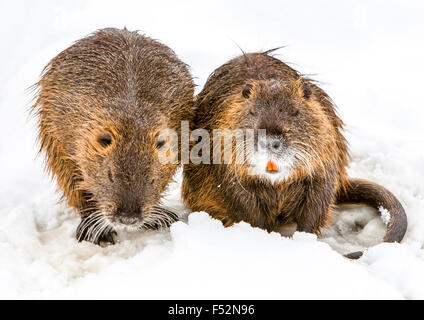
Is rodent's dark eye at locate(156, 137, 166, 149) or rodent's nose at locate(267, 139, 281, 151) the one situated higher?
rodent's nose at locate(267, 139, 281, 151)

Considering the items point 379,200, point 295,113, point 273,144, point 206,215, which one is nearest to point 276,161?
point 273,144

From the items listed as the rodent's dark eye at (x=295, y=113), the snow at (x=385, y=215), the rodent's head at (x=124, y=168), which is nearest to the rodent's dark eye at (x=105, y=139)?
the rodent's head at (x=124, y=168)

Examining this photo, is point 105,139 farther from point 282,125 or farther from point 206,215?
point 282,125

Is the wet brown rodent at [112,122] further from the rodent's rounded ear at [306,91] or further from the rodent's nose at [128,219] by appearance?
the rodent's rounded ear at [306,91]

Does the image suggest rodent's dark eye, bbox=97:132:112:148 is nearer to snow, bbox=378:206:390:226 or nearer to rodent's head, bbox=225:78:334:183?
rodent's head, bbox=225:78:334:183

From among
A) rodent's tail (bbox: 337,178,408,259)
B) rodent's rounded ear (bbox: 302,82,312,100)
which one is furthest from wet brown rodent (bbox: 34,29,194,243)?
rodent's tail (bbox: 337,178,408,259)

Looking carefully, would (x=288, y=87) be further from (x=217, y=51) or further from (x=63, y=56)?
(x=217, y=51)

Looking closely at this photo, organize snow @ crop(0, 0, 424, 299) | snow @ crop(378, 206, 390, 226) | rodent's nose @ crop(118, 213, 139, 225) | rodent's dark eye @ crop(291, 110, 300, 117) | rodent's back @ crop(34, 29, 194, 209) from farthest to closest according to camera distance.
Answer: snow @ crop(378, 206, 390, 226) → rodent's dark eye @ crop(291, 110, 300, 117) → rodent's back @ crop(34, 29, 194, 209) → rodent's nose @ crop(118, 213, 139, 225) → snow @ crop(0, 0, 424, 299)
